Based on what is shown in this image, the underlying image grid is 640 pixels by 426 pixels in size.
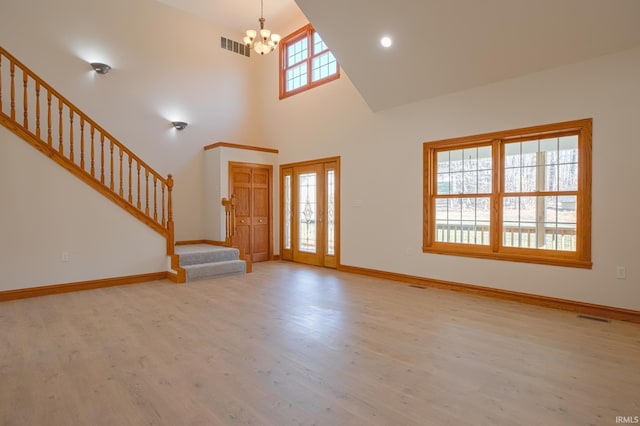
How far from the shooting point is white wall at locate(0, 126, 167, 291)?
4.50 meters

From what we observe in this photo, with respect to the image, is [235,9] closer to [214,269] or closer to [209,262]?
[209,262]

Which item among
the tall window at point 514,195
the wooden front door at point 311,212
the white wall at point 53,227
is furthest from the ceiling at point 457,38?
the white wall at point 53,227

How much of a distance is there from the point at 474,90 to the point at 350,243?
321 cm

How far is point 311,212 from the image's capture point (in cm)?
730

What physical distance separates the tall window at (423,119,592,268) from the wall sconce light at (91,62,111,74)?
5708 millimetres

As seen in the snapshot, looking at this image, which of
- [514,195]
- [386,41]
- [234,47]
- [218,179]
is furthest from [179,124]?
[514,195]

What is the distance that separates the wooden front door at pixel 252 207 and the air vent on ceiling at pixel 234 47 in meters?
2.79

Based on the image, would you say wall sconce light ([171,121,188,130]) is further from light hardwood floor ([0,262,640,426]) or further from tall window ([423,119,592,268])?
tall window ([423,119,592,268])

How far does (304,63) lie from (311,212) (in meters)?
3.19

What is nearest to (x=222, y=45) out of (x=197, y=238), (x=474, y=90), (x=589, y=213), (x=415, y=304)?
(x=197, y=238)

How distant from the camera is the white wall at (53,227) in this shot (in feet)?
14.8

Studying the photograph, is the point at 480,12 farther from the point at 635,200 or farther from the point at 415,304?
the point at 415,304

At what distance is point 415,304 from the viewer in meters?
4.32

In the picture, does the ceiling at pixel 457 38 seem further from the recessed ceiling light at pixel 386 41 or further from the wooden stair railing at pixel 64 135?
the wooden stair railing at pixel 64 135
